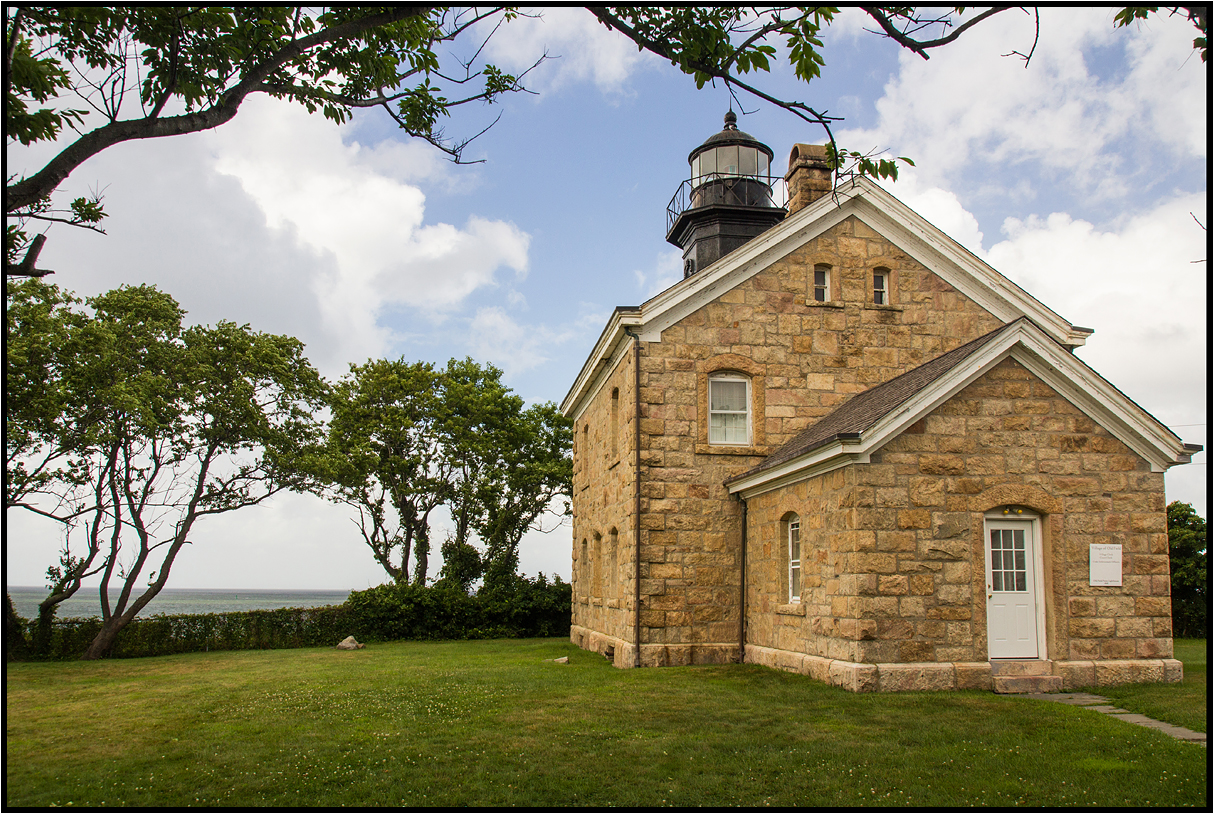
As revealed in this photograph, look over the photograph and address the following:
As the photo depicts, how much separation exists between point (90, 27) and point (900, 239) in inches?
510

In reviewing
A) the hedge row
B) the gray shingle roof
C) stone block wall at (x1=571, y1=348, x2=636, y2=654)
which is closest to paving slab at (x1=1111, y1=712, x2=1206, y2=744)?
the gray shingle roof

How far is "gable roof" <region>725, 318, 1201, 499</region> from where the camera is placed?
440 inches

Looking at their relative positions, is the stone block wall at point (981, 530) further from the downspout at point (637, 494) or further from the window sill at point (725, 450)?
the downspout at point (637, 494)

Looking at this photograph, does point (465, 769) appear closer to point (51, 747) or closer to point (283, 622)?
point (51, 747)

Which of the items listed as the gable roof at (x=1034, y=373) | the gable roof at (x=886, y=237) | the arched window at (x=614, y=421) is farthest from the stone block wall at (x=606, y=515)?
the gable roof at (x=1034, y=373)

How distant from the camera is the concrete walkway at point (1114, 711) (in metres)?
8.17

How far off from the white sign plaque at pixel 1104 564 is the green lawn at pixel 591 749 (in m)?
2.42

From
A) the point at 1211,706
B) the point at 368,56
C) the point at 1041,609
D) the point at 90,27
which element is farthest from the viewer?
the point at 1041,609

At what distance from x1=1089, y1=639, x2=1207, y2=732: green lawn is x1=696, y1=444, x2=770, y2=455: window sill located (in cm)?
605

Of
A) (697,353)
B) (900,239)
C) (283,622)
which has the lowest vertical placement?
(283,622)

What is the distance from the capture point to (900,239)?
52.1 ft

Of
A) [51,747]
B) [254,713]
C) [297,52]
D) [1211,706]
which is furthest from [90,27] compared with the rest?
[1211,706]

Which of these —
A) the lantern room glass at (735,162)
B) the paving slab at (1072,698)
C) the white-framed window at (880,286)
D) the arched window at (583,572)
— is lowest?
the paving slab at (1072,698)

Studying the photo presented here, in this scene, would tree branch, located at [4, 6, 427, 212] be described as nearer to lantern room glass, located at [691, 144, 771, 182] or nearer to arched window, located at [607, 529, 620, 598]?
arched window, located at [607, 529, 620, 598]
